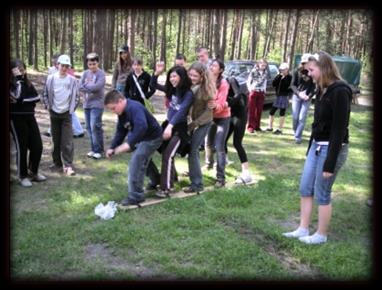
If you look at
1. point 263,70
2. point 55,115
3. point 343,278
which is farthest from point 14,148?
point 263,70

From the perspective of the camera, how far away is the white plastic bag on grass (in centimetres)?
475

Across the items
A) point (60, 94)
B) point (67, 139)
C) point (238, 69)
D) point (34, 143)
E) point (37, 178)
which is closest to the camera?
point (34, 143)

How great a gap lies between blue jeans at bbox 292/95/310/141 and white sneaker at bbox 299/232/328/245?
5.25 meters

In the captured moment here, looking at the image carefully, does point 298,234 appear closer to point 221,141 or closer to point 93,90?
point 221,141

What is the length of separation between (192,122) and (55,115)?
207 centimetres

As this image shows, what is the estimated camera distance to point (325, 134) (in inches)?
154

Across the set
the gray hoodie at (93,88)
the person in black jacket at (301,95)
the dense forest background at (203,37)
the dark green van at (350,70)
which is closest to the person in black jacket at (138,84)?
the gray hoodie at (93,88)

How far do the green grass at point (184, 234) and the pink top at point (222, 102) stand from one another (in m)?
1.03

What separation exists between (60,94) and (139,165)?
6.28 ft

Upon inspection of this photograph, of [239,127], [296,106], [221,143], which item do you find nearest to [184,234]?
[221,143]

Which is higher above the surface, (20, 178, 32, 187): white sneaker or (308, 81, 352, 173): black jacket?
(308, 81, 352, 173): black jacket

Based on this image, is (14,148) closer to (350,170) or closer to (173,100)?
(173,100)

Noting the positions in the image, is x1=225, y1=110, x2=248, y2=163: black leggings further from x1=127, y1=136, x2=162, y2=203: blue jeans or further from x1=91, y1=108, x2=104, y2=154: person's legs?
x1=91, y1=108, x2=104, y2=154: person's legs

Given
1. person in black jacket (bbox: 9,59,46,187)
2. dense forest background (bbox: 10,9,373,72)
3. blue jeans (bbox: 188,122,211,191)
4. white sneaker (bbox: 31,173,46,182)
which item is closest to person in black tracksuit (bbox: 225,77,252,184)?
blue jeans (bbox: 188,122,211,191)
